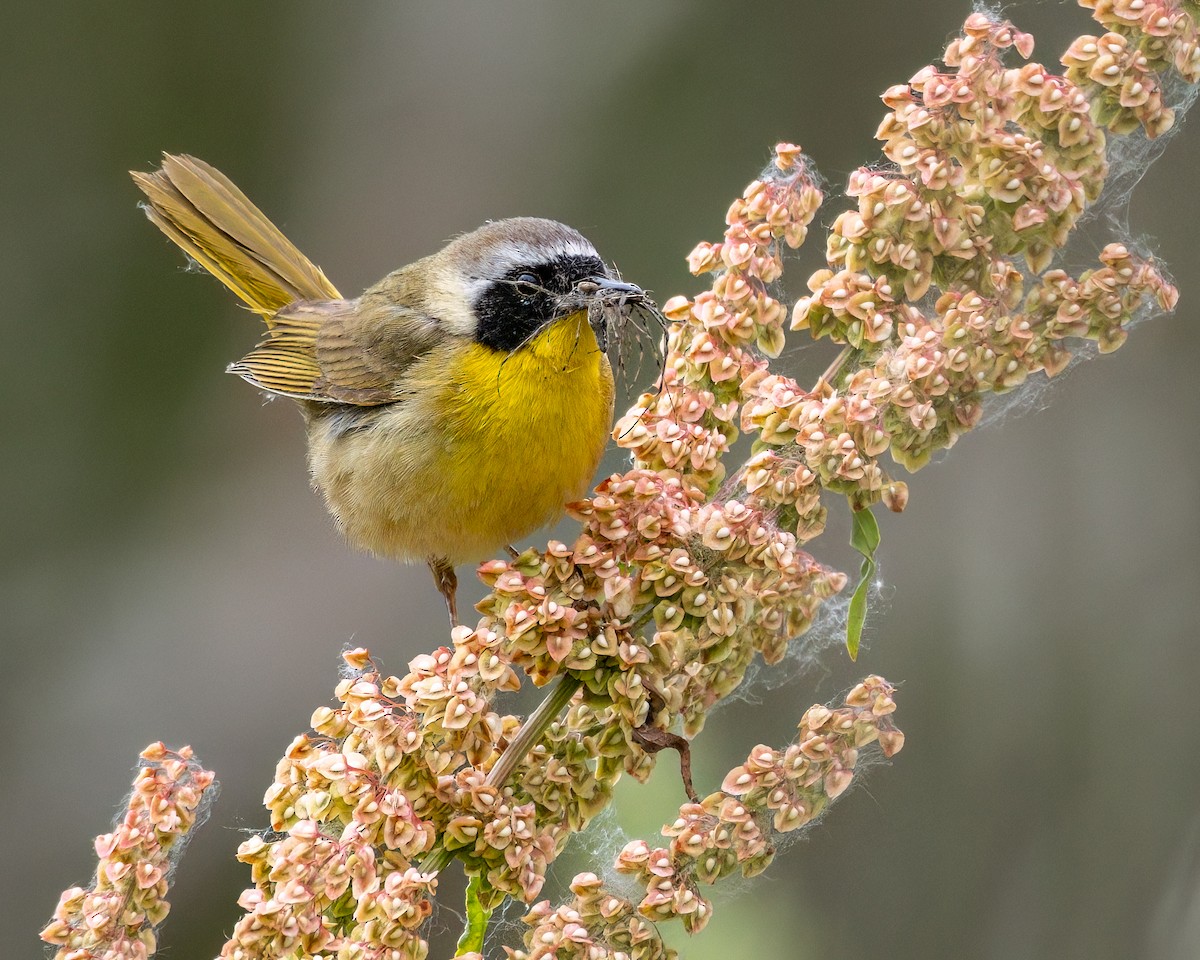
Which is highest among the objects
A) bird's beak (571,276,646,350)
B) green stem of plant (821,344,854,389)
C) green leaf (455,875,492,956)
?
bird's beak (571,276,646,350)

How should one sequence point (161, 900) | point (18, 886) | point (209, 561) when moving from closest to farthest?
point (161, 900) → point (18, 886) → point (209, 561)

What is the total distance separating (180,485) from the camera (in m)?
5.93

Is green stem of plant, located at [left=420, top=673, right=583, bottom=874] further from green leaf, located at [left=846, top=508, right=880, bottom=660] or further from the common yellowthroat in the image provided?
the common yellowthroat

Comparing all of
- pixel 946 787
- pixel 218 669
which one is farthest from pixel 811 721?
pixel 218 669

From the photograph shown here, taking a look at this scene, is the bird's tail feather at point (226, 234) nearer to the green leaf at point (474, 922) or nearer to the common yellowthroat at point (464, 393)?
the common yellowthroat at point (464, 393)

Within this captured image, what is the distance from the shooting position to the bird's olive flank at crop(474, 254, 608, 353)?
2.86 meters

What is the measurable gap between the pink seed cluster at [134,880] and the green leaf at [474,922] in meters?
0.38

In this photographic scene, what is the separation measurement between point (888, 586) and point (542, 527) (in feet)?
4.11

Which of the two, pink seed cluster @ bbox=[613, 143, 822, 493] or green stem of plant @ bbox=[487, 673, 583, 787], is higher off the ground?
pink seed cluster @ bbox=[613, 143, 822, 493]

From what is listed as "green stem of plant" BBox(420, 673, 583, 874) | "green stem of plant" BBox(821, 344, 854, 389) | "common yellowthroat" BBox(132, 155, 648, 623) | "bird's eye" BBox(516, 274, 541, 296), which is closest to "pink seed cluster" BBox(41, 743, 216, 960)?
"green stem of plant" BBox(420, 673, 583, 874)

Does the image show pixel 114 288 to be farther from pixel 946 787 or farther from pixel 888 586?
pixel 946 787

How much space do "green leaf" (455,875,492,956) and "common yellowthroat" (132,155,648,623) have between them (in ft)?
3.43

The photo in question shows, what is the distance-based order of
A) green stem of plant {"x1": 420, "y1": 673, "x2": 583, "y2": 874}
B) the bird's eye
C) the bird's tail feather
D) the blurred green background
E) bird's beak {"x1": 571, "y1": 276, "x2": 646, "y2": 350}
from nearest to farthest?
1. green stem of plant {"x1": 420, "y1": 673, "x2": 583, "y2": 874}
2. bird's beak {"x1": 571, "y1": 276, "x2": 646, "y2": 350}
3. the bird's eye
4. the blurred green background
5. the bird's tail feather

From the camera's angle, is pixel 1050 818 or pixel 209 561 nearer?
pixel 1050 818
